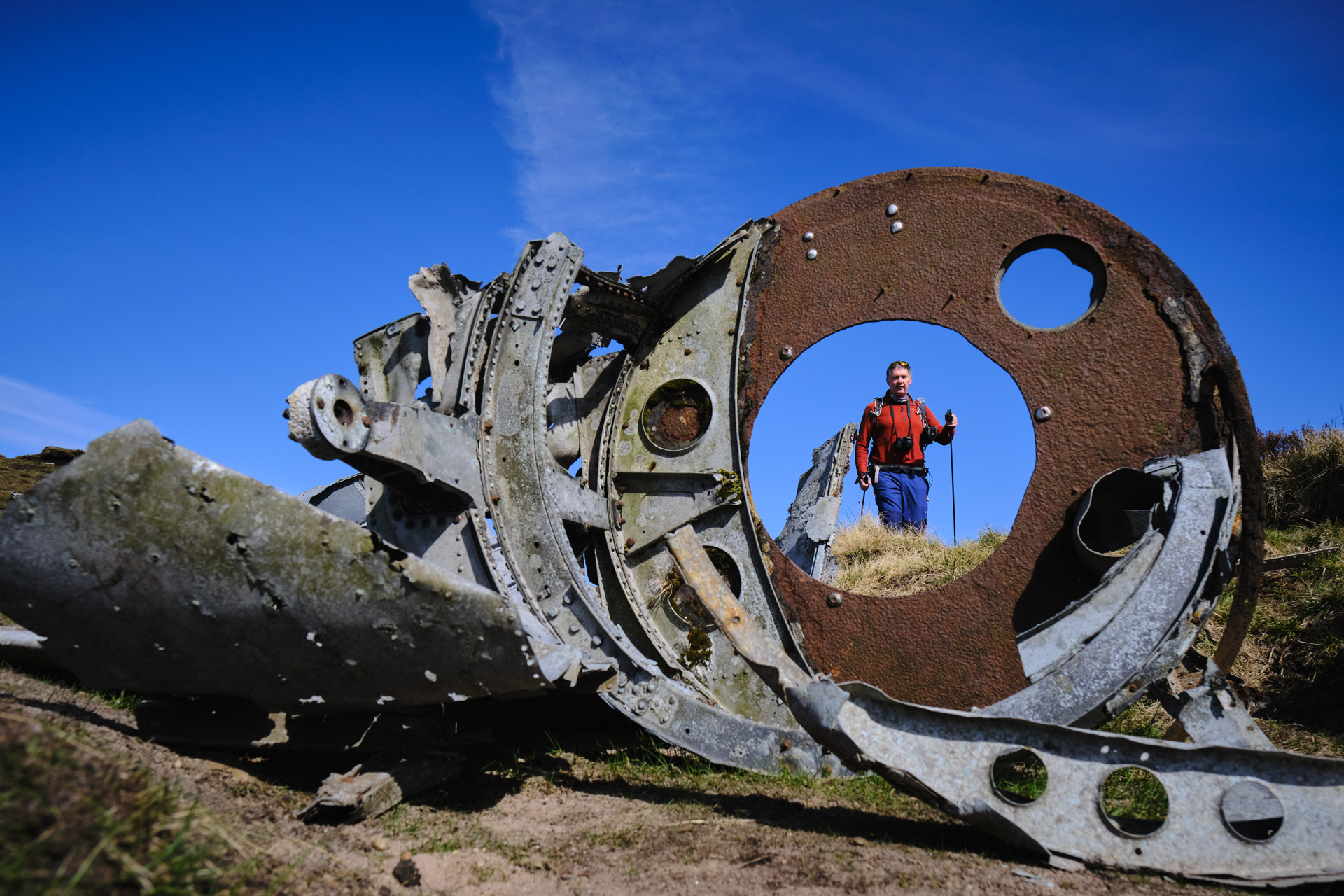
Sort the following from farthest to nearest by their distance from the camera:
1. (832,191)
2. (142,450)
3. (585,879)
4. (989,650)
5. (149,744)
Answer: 1. (832,191)
2. (989,650)
3. (149,744)
4. (142,450)
5. (585,879)

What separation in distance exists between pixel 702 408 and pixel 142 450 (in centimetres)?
260

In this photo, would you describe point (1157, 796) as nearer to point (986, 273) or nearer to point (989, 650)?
point (989, 650)

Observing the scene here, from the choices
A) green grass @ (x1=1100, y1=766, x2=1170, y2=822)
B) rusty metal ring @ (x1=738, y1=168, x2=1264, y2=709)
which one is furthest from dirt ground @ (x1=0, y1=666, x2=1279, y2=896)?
rusty metal ring @ (x1=738, y1=168, x2=1264, y2=709)

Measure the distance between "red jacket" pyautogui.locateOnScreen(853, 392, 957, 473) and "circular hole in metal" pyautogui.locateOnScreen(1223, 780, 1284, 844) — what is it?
5008 mm

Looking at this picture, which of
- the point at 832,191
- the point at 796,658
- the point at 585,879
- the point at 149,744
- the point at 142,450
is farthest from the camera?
the point at 832,191

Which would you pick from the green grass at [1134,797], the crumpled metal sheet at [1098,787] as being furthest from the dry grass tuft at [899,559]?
the crumpled metal sheet at [1098,787]

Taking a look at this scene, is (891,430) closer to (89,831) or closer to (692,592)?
(692,592)

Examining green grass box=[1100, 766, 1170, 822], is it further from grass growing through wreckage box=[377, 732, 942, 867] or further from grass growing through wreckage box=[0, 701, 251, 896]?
grass growing through wreckage box=[0, 701, 251, 896]

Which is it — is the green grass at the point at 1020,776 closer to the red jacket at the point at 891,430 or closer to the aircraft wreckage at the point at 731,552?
the aircraft wreckage at the point at 731,552

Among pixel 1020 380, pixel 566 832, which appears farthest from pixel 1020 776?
pixel 566 832

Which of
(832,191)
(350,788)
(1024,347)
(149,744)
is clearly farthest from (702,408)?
(149,744)

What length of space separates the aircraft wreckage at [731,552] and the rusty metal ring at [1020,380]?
0.04ft

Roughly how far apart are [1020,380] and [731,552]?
5.21 ft

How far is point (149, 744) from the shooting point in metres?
3.04
